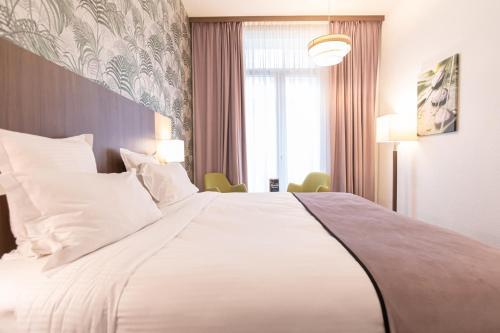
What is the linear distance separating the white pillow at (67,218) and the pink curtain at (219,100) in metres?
2.64

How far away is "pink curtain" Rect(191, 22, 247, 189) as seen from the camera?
3512 mm

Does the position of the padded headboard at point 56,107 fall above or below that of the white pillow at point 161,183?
above

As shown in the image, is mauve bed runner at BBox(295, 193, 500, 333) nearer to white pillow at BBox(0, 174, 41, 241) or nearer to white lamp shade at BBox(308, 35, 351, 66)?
white pillow at BBox(0, 174, 41, 241)

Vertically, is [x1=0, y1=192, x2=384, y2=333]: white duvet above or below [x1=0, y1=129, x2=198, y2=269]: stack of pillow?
below

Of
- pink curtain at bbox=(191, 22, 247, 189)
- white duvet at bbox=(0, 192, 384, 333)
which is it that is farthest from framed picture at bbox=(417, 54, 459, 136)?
white duvet at bbox=(0, 192, 384, 333)

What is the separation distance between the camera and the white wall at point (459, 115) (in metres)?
1.95

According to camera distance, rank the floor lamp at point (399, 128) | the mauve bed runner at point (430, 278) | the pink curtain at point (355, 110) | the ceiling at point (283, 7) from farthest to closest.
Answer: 1. the pink curtain at point (355, 110)
2. the ceiling at point (283, 7)
3. the floor lamp at point (399, 128)
4. the mauve bed runner at point (430, 278)

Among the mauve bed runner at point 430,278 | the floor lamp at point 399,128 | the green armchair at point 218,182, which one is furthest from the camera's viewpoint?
the green armchair at point 218,182

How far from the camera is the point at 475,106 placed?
6.81 feet

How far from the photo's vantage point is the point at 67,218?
823 millimetres

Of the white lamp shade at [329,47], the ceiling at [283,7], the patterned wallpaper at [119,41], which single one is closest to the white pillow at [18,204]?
the patterned wallpaper at [119,41]

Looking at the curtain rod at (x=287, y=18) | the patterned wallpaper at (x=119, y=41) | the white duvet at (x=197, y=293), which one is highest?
the curtain rod at (x=287, y=18)

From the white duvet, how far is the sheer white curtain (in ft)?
9.47

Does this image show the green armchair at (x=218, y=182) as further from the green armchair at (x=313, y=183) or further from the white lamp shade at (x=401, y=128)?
the white lamp shade at (x=401, y=128)
